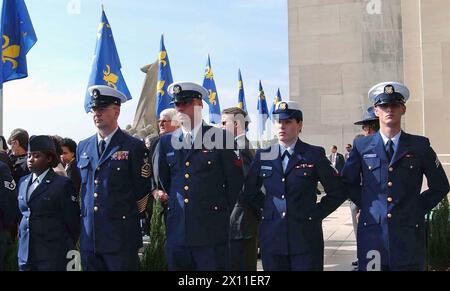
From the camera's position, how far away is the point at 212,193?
4.28m

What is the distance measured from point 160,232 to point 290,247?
2566mm

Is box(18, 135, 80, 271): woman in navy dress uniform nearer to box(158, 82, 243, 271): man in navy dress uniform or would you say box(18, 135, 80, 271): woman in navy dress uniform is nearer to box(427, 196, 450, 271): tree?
box(158, 82, 243, 271): man in navy dress uniform

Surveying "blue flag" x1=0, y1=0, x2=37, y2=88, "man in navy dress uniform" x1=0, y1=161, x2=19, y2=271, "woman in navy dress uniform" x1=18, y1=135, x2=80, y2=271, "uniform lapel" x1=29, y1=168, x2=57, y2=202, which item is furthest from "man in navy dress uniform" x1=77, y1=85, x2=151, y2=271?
"blue flag" x1=0, y1=0, x2=37, y2=88

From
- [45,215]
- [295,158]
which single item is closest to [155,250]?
[45,215]

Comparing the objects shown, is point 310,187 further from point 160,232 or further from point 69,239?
point 160,232

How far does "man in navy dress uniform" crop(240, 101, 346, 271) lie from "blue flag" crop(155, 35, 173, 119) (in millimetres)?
10141

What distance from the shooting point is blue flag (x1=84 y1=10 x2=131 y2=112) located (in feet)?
40.2

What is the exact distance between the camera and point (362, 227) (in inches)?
165

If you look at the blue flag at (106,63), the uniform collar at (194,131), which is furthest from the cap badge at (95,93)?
the blue flag at (106,63)

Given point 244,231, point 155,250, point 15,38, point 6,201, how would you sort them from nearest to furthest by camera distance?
point 6,201 < point 244,231 < point 155,250 < point 15,38

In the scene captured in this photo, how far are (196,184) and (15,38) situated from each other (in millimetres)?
7369

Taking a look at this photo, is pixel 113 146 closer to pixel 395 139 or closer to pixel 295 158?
pixel 295 158

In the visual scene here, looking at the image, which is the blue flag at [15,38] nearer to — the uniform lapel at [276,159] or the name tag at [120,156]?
the name tag at [120,156]

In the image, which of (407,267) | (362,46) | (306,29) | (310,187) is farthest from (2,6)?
(362,46)
